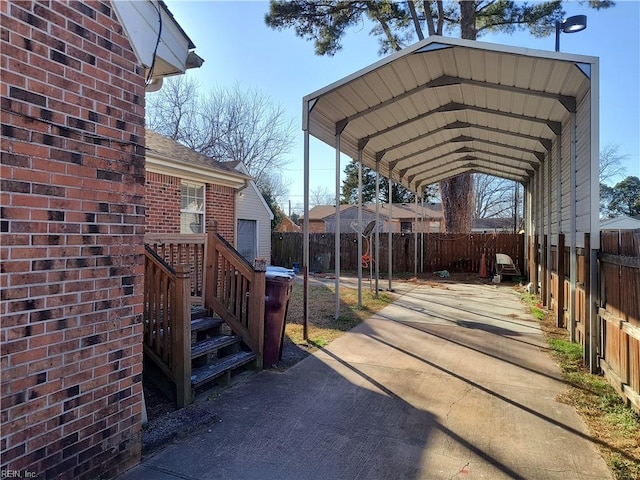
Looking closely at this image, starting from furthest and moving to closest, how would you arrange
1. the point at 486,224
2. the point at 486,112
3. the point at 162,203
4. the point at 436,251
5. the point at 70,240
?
the point at 486,224 < the point at 436,251 < the point at 162,203 < the point at 486,112 < the point at 70,240

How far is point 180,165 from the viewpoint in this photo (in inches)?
330

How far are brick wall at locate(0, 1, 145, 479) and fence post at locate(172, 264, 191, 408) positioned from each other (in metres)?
0.75

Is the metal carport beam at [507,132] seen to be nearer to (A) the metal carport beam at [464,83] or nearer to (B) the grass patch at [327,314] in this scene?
(A) the metal carport beam at [464,83]

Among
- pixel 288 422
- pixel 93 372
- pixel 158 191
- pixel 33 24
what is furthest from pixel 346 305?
pixel 33 24

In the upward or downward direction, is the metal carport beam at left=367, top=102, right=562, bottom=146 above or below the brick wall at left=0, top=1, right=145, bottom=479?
above

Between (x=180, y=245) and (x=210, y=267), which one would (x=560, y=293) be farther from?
(x=180, y=245)

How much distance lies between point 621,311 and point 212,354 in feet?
13.3

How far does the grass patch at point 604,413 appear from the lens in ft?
9.47

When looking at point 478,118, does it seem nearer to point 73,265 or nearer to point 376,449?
point 376,449

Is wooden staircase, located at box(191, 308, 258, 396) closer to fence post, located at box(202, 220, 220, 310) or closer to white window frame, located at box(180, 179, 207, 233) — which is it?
fence post, located at box(202, 220, 220, 310)

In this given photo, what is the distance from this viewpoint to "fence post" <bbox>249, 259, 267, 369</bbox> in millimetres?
4652

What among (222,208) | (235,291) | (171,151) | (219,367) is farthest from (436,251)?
(219,367)

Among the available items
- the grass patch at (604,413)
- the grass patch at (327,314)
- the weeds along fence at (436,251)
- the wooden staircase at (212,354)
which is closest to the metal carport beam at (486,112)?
the grass patch at (604,413)

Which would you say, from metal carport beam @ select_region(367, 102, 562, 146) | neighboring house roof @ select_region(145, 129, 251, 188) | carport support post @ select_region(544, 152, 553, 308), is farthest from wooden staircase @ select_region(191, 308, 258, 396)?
carport support post @ select_region(544, 152, 553, 308)
